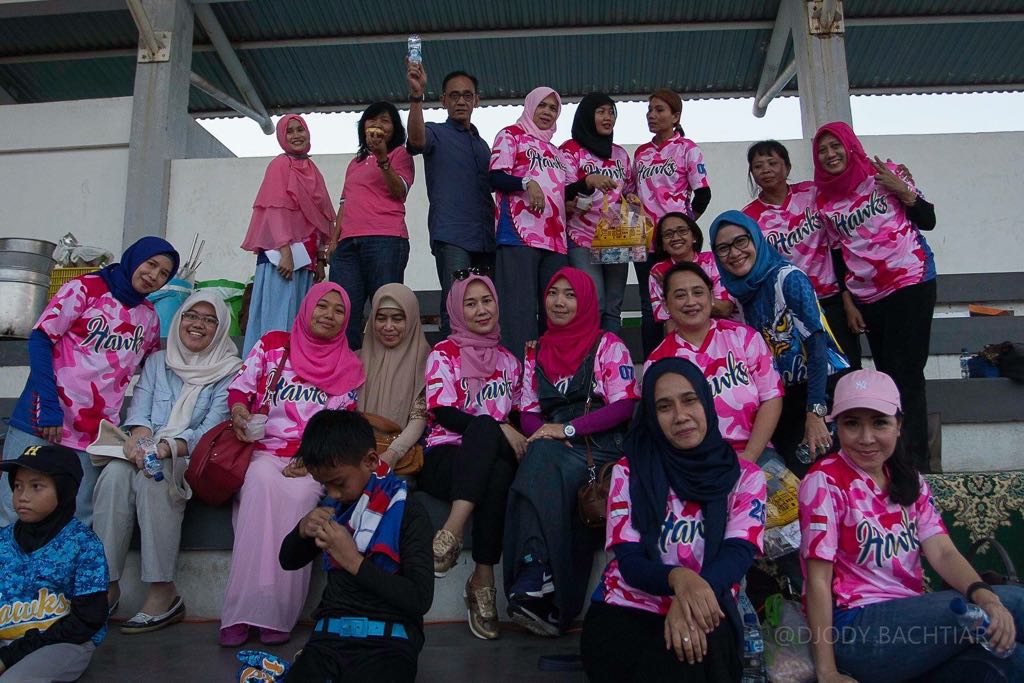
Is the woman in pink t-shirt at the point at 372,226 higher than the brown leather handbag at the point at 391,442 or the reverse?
higher

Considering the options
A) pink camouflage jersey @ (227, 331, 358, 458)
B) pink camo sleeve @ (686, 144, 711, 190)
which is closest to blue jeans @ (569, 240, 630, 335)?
pink camo sleeve @ (686, 144, 711, 190)

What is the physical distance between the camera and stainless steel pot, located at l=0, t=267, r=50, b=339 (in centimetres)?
532

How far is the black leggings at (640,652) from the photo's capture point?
192cm

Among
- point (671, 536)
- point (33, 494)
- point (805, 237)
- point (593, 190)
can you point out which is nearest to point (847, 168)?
point (805, 237)

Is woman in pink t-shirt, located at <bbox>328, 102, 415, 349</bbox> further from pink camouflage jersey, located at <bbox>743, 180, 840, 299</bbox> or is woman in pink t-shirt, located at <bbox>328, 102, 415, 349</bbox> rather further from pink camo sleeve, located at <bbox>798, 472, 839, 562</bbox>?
pink camo sleeve, located at <bbox>798, 472, 839, 562</bbox>

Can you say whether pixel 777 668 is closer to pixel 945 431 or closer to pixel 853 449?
pixel 853 449

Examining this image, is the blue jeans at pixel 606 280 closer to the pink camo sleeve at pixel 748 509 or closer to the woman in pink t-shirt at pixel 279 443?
the woman in pink t-shirt at pixel 279 443

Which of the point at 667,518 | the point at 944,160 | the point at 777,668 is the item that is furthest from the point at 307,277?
the point at 944,160

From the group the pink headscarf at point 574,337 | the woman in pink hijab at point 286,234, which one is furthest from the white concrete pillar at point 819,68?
the woman in pink hijab at point 286,234

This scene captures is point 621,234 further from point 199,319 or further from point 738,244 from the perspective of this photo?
point 199,319

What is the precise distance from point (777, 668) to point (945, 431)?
2208 millimetres

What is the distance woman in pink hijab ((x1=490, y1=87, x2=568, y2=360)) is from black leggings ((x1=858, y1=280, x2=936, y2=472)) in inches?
60.1

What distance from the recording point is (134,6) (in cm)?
680

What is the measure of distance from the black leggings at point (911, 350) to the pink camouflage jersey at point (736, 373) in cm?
84
